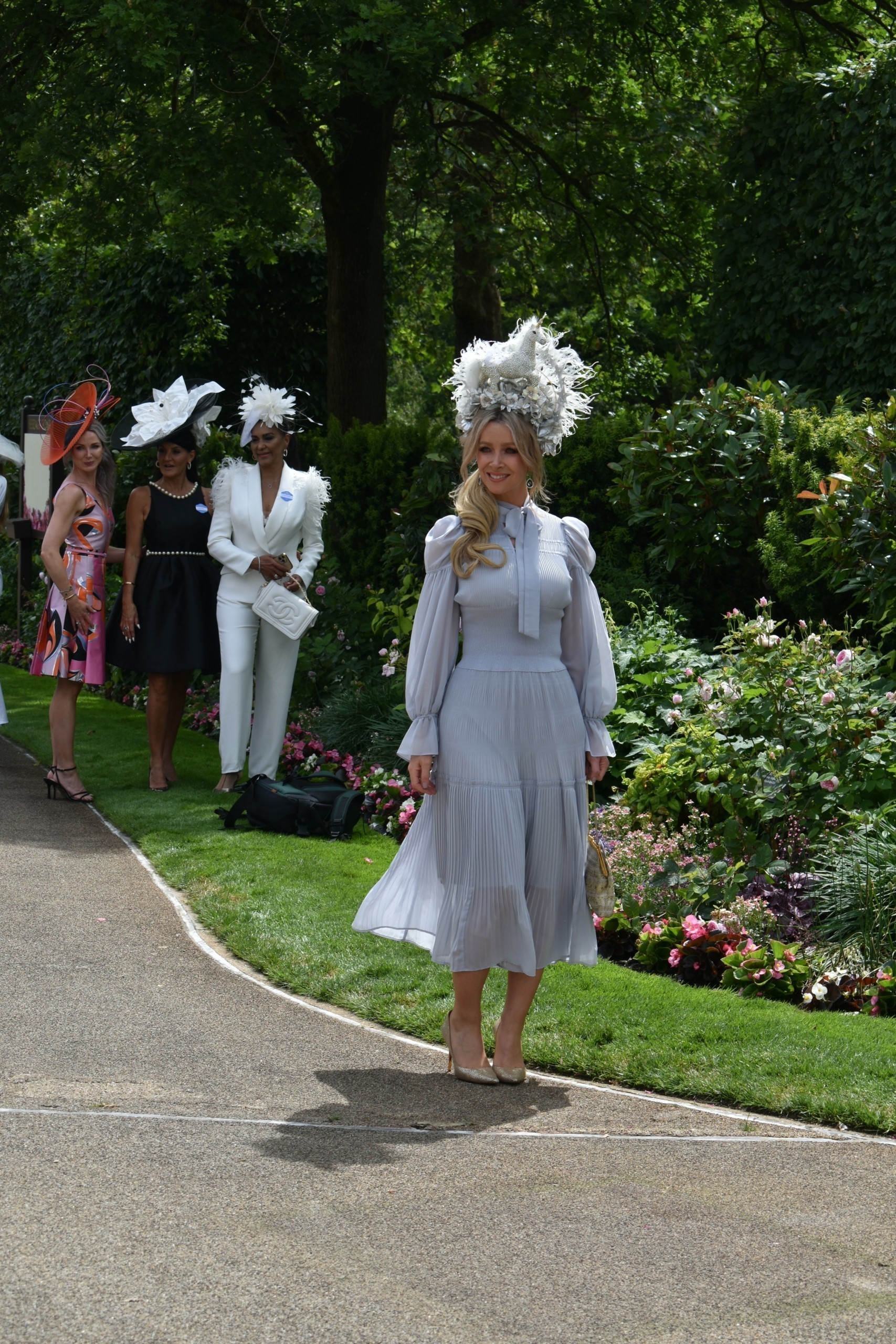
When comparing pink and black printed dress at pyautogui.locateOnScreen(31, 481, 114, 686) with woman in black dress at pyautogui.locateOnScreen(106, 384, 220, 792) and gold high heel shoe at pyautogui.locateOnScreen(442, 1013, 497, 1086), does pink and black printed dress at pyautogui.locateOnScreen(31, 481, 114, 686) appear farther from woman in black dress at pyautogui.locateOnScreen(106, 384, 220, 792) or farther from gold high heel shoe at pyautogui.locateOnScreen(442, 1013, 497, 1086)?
gold high heel shoe at pyautogui.locateOnScreen(442, 1013, 497, 1086)

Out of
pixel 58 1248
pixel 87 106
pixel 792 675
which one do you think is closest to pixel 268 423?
pixel 792 675

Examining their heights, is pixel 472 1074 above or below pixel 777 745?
below

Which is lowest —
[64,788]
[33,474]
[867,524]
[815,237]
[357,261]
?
[64,788]

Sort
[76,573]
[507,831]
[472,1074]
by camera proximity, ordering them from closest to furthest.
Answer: [507,831] < [472,1074] < [76,573]

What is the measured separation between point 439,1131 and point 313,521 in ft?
16.3

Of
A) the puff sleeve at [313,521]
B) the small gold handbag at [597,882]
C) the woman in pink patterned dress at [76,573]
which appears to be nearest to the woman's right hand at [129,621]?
the woman in pink patterned dress at [76,573]

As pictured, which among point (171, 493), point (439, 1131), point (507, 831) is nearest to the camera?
point (439, 1131)

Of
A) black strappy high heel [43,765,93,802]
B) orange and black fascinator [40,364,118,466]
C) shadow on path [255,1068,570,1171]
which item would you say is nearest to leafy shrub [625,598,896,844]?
shadow on path [255,1068,570,1171]

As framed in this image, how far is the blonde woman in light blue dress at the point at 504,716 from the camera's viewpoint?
4492mm

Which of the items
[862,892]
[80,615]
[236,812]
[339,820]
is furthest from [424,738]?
[80,615]

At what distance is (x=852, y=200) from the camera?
9383mm

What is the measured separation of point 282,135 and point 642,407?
3.67 meters

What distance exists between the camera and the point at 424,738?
178 inches

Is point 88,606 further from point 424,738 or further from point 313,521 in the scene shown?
point 424,738
